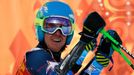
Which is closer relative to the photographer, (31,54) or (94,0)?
(31,54)

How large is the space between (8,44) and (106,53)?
0.84 metres

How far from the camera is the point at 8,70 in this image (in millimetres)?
2211

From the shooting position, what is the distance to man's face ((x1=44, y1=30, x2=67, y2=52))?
5.06ft

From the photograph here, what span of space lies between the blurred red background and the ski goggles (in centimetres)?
58

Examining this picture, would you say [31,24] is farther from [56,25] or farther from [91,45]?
[91,45]

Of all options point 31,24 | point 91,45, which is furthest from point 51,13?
point 31,24

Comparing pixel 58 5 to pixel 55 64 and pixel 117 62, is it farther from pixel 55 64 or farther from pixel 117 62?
pixel 117 62

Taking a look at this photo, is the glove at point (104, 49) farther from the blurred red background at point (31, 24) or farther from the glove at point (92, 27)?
the blurred red background at point (31, 24)

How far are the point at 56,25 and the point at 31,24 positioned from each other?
→ 66cm

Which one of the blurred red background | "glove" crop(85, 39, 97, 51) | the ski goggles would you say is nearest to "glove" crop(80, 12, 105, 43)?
"glove" crop(85, 39, 97, 51)

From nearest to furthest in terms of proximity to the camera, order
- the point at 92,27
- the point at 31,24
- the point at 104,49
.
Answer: the point at 92,27, the point at 104,49, the point at 31,24

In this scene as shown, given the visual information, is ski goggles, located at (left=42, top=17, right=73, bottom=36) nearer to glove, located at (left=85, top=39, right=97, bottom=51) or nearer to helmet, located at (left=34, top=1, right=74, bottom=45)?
helmet, located at (left=34, top=1, right=74, bottom=45)

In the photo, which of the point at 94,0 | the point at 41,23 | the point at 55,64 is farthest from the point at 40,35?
the point at 94,0

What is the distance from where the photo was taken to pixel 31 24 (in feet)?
7.16
